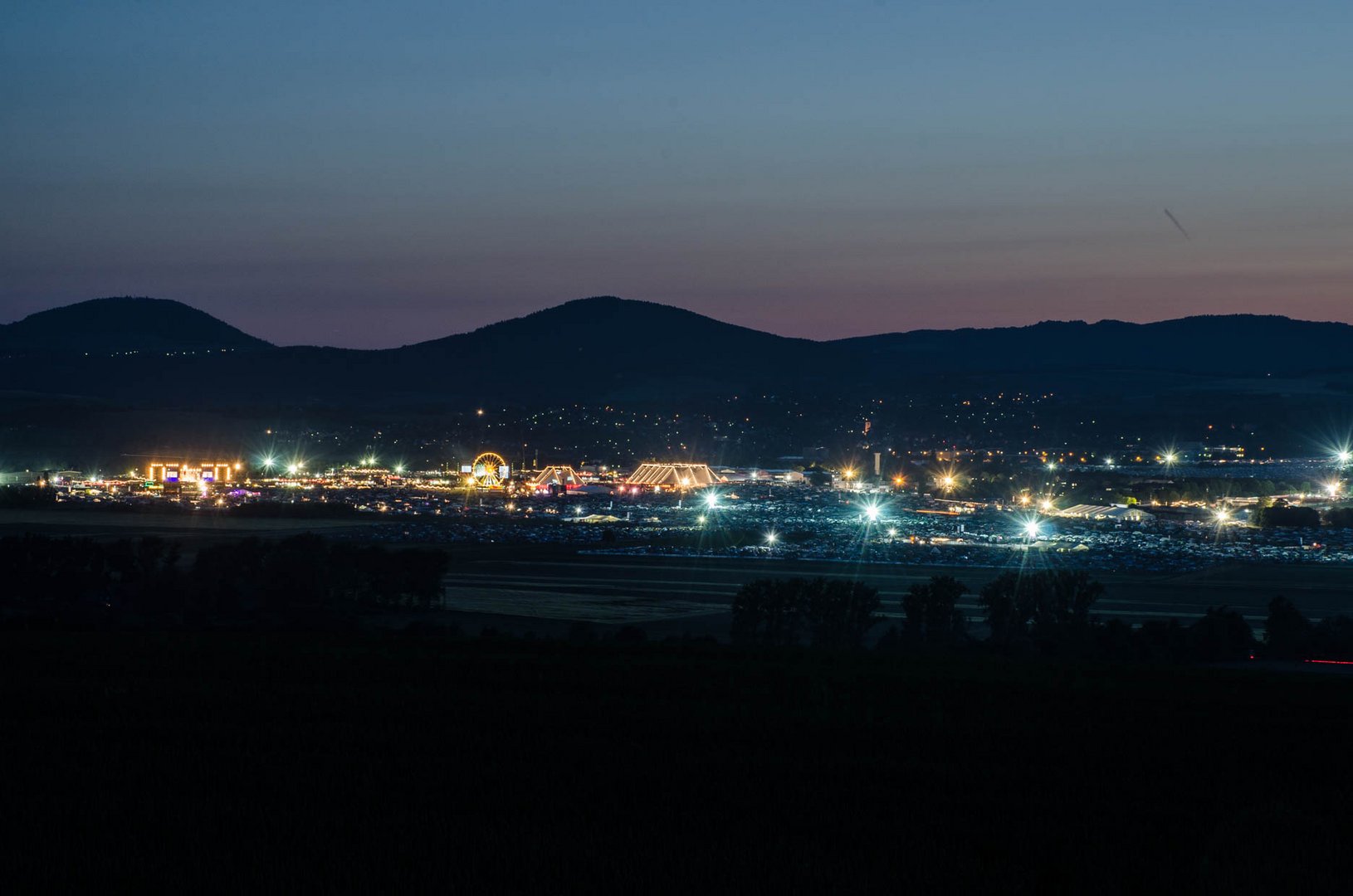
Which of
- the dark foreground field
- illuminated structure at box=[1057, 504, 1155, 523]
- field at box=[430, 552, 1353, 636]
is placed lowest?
field at box=[430, 552, 1353, 636]

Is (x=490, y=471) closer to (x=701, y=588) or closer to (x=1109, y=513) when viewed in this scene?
(x=1109, y=513)

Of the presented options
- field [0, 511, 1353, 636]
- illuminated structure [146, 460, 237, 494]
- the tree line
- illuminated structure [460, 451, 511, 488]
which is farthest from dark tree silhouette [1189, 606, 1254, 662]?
illuminated structure [460, 451, 511, 488]

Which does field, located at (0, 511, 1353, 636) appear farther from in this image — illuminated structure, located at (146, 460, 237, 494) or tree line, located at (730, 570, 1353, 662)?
illuminated structure, located at (146, 460, 237, 494)

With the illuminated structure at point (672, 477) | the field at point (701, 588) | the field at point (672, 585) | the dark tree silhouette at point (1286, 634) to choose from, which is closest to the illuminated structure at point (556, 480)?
the illuminated structure at point (672, 477)

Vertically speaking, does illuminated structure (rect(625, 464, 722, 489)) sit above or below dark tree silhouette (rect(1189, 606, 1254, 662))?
above

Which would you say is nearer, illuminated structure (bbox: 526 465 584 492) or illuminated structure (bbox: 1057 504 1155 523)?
illuminated structure (bbox: 1057 504 1155 523)

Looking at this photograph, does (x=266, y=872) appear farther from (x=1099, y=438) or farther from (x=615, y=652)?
(x=1099, y=438)
